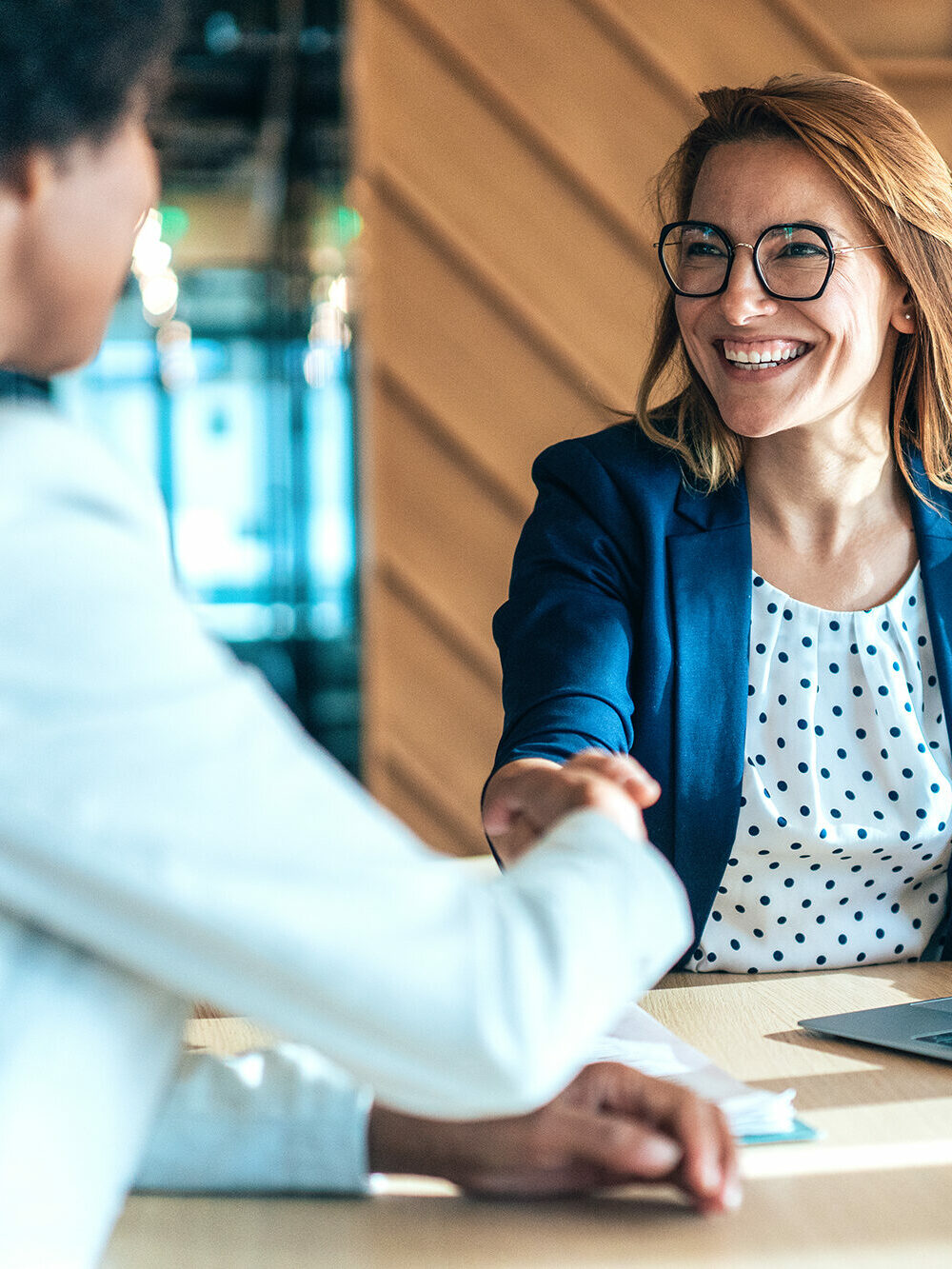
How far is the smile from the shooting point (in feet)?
5.26

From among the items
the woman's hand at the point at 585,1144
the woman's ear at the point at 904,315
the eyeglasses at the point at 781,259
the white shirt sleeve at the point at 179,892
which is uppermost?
the eyeglasses at the point at 781,259

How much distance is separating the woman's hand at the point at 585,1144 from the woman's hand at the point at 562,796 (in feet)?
0.49

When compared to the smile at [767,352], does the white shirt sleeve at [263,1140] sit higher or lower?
lower

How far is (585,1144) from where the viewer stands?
0.77 meters

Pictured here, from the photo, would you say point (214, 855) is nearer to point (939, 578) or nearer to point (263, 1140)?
point (263, 1140)

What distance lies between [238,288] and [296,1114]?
9125 millimetres

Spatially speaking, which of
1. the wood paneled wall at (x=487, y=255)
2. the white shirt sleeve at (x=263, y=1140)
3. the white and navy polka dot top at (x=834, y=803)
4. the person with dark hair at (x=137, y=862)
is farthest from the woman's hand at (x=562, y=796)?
the wood paneled wall at (x=487, y=255)

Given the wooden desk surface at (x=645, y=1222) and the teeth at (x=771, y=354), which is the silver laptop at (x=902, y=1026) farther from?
the teeth at (x=771, y=354)

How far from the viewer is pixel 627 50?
2.85 m

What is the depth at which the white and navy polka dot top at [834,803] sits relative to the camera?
154 centimetres

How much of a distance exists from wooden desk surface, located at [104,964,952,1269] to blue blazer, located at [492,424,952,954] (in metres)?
0.60

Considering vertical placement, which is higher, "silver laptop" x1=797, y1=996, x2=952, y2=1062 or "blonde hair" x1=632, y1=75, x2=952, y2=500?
"blonde hair" x1=632, y1=75, x2=952, y2=500

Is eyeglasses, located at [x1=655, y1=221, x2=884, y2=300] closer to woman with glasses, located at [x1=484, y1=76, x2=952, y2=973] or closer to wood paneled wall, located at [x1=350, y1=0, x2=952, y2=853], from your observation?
woman with glasses, located at [x1=484, y1=76, x2=952, y2=973]

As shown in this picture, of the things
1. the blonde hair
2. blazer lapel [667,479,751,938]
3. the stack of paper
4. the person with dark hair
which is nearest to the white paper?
the stack of paper
